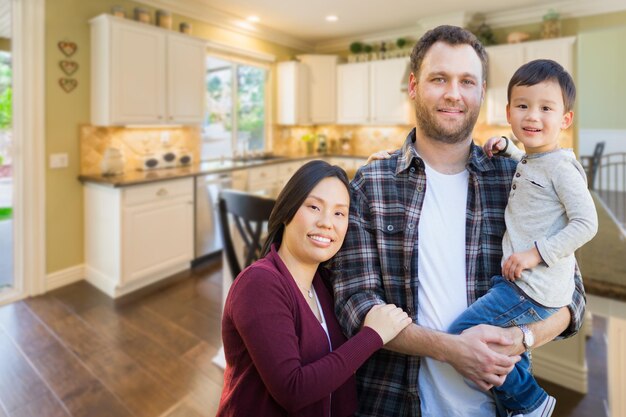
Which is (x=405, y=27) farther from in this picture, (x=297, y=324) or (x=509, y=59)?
(x=297, y=324)

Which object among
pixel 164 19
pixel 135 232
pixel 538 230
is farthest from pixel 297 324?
pixel 164 19

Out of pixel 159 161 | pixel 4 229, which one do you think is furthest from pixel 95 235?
pixel 159 161

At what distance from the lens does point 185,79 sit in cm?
418

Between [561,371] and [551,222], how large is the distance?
180 cm

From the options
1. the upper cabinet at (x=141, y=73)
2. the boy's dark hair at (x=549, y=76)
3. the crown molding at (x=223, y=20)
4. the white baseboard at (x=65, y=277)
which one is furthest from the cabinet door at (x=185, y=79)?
the boy's dark hair at (x=549, y=76)

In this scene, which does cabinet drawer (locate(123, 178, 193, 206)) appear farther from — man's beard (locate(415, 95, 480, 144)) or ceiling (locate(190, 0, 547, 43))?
man's beard (locate(415, 95, 480, 144))

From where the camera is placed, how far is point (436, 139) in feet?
3.64

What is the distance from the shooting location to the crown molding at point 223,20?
4.27m

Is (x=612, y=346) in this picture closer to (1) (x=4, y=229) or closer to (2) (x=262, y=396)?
(2) (x=262, y=396)

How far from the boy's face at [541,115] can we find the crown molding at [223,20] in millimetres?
4153

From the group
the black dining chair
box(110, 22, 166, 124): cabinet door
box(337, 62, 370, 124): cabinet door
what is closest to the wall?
box(110, 22, 166, 124): cabinet door

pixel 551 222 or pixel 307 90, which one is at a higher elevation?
pixel 307 90

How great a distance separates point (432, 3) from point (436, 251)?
438 cm

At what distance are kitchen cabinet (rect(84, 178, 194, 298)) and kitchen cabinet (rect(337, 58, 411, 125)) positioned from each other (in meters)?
3.02
